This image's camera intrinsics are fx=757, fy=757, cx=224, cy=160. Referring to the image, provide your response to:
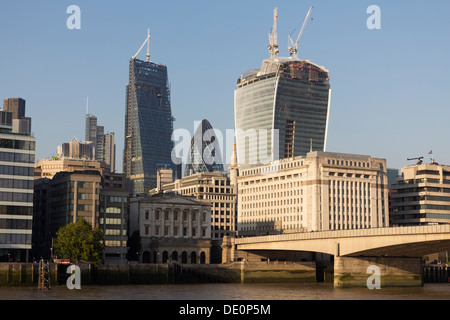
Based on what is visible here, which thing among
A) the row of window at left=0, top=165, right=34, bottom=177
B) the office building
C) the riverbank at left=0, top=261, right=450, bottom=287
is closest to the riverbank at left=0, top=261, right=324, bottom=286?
the riverbank at left=0, top=261, right=450, bottom=287

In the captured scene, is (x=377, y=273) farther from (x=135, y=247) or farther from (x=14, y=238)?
(x=14, y=238)

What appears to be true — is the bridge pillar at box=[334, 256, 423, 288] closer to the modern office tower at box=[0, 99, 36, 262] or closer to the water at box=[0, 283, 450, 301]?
the water at box=[0, 283, 450, 301]

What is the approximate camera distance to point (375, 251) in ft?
464

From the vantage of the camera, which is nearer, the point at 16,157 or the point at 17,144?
the point at 16,157

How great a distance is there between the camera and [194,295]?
119m

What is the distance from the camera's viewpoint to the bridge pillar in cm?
14362

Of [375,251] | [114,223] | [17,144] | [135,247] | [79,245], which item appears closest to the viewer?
[375,251]

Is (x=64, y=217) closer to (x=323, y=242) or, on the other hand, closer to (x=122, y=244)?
(x=122, y=244)

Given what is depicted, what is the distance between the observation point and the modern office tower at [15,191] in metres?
152

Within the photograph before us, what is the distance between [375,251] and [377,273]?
609cm

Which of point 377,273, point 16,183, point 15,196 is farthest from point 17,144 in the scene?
point 377,273

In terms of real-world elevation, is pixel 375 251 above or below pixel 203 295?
above

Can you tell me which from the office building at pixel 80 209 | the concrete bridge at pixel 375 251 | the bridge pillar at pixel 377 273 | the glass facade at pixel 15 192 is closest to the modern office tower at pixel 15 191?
the glass facade at pixel 15 192

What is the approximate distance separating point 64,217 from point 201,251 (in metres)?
39.8
